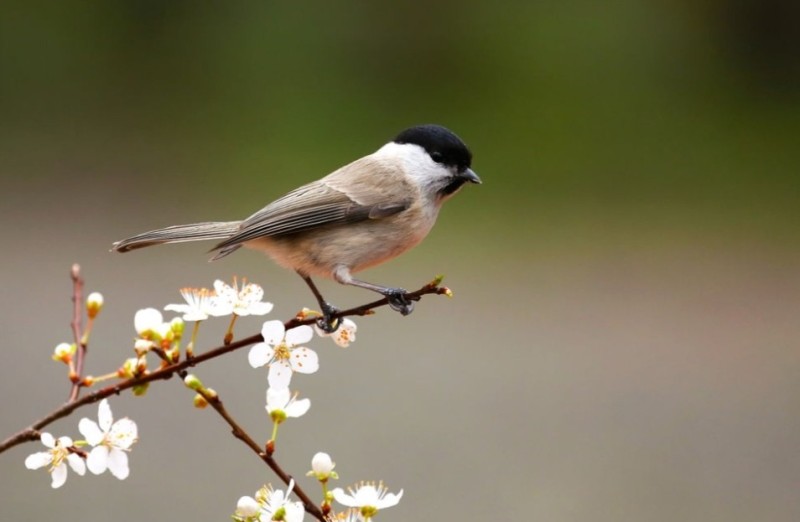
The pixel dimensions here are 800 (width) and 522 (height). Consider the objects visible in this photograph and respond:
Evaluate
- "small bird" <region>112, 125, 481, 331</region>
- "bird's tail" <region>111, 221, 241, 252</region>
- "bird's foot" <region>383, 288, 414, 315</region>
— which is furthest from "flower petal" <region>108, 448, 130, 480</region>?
"small bird" <region>112, 125, 481, 331</region>

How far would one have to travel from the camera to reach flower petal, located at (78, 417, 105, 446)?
1.18 m

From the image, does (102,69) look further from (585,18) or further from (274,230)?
(274,230)

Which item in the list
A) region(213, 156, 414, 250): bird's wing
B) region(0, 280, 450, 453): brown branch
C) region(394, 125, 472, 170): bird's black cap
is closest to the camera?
region(0, 280, 450, 453): brown branch

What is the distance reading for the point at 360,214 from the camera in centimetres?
203

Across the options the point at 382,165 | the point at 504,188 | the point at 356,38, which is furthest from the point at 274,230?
the point at 356,38

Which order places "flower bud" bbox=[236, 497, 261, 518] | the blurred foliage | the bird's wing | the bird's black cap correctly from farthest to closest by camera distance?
1. the blurred foliage
2. the bird's black cap
3. the bird's wing
4. "flower bud" bbox=[236, 497, 261, 518]

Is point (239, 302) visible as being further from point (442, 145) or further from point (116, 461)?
point (442, 145)

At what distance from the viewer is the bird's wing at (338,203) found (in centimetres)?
194

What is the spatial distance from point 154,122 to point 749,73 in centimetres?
417

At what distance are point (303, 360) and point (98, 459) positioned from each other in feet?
0.97

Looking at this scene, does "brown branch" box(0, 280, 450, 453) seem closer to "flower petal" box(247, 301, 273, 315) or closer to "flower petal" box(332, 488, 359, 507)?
"flower petal" box(247, 301, 273, 315)

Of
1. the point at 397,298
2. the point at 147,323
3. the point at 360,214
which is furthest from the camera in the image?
the point at 360,214

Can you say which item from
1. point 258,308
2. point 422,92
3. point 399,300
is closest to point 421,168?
point 399,300

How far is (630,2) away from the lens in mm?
6973
